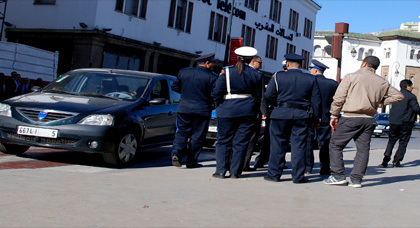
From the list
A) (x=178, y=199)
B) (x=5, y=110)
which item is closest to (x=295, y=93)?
(x=178, y=199)

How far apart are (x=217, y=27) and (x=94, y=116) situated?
87.5 ft

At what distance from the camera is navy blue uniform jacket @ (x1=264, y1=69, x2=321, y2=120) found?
7.00 metres

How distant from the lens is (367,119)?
683cm

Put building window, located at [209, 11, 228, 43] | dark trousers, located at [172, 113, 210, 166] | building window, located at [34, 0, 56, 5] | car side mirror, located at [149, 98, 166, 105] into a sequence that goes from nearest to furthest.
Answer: dark trousers, located at [172, 113, 210, 166], car side mirror, located at [149, 98, 166, 105], building window, located at [34, 0, 56, 5], building window, located at [209, 11, 228, 43]

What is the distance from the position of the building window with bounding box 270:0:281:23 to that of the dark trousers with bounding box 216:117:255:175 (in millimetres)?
34389

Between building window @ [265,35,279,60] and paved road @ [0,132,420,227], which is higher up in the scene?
building window @ [265,35,279,60]

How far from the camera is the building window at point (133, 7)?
2514 cm

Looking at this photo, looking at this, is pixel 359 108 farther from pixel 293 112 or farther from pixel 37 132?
pixel 37 132

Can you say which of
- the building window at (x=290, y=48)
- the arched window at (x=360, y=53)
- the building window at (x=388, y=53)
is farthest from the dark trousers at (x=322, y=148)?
the building window at (x=388, y=53)

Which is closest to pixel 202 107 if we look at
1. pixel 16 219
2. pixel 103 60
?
pixel 16 219

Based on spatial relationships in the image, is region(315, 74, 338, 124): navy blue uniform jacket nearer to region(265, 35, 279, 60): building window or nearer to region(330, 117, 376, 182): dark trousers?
region(330, 117, 376, 182): dark trousers

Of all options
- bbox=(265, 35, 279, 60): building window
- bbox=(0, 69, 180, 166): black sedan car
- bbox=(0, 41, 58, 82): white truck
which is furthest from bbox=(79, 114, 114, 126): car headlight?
bbox=(265, 35, 279, 60): building window

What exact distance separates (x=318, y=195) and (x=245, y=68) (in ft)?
6.88

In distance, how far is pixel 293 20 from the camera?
148 ft
